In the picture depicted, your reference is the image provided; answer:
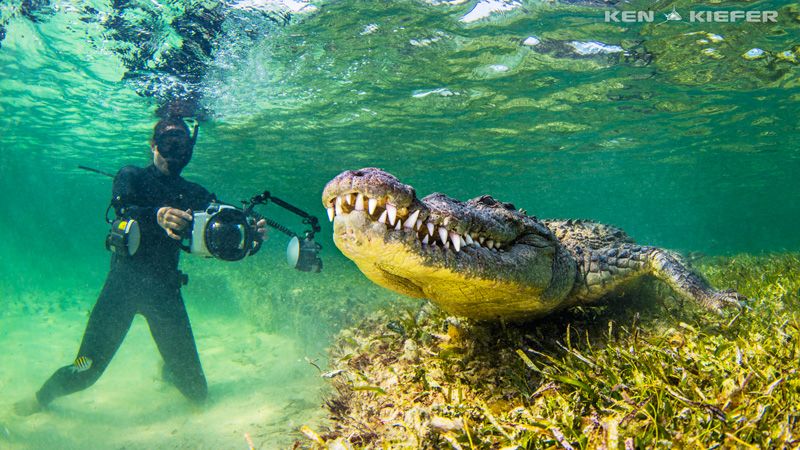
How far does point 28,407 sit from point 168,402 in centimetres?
223

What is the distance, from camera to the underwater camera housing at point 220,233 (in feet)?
19.7

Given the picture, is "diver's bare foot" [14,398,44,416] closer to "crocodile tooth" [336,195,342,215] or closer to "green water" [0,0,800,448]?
"green water" [0,0,800,448]

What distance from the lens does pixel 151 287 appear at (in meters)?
7.07

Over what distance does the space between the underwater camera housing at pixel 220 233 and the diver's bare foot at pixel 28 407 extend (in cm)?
452

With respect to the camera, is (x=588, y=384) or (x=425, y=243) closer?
(x=588, y=384)

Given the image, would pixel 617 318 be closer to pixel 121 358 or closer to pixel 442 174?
pixel 121 358

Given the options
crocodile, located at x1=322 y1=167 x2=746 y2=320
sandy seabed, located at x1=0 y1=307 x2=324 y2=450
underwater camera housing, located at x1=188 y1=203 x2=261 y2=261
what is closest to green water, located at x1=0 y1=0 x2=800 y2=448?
sandy seabed, located at x1=0 y1=307 x2=324 y2=450

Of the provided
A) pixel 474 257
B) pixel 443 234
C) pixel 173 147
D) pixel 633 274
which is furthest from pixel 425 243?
pixel 173 147

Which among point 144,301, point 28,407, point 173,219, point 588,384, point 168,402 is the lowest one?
point 168,402

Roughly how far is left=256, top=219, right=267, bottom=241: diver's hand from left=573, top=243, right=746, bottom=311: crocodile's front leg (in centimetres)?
537

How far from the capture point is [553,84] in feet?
45.8

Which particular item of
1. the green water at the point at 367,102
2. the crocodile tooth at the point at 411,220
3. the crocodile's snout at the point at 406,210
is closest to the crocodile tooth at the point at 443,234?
the crocodile's snout at the point at 406,210

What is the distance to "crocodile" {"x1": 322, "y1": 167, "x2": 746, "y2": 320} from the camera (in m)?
1.89

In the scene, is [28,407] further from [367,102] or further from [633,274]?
[367,102]
